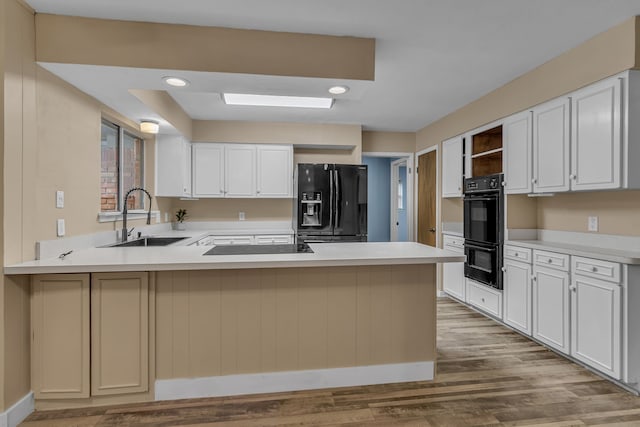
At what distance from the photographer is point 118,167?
3398 mm

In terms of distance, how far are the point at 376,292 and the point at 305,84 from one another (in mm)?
1553

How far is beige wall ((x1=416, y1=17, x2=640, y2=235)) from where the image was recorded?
233 cm

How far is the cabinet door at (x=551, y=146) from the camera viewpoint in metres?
2.75

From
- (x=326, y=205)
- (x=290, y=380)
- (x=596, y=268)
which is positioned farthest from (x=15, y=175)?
(x=596, y=268)

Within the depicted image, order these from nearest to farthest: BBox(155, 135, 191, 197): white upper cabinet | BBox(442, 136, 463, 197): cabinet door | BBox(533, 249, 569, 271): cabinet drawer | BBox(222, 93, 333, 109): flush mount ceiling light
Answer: BBox(533, 249, 569, 271): cabinet drawer
BBox(222, 93, 333, 109): flush mount ceiling light
BBox(155, 135, 191, 197): white upper cabinet
BBox(442, 136, 463, 197): cabinet door

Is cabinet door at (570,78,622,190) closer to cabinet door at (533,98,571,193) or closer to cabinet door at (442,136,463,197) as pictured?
cabinet door at (533,98,571,193)

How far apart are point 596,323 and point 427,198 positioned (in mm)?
2930

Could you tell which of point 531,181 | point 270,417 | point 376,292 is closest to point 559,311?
point 531,181

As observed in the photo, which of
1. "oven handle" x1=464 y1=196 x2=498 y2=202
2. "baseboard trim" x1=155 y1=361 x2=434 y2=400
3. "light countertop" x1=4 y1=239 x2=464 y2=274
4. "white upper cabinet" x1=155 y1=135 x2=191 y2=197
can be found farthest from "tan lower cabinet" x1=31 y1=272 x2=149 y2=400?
"oven handle" x1=464 y1=196 x2=498 y2=202

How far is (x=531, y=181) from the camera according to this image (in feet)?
10.2

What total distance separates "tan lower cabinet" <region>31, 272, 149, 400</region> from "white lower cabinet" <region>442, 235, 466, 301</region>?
350 cm

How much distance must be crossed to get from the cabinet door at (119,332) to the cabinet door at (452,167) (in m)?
3.62

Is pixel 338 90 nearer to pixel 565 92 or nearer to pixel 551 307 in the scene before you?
pixel 565 92

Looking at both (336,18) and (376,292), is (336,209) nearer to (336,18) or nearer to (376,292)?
(376,292)
